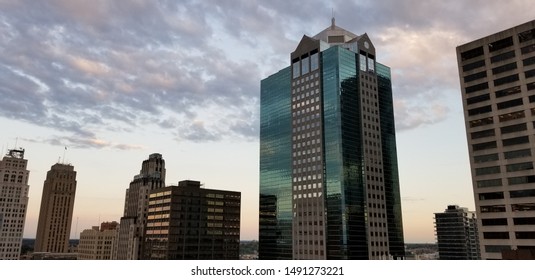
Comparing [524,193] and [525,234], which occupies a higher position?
[524,193]

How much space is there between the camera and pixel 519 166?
105m

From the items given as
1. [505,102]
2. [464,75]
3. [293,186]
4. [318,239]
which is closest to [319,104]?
[293,186]

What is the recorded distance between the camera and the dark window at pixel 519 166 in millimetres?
103438

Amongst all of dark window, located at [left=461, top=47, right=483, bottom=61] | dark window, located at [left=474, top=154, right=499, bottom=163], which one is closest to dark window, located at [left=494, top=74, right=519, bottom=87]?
dark window, located at [left=461, top=47, right=483, bottom=61]

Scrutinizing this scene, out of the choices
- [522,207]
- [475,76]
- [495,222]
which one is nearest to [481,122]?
[475,76]

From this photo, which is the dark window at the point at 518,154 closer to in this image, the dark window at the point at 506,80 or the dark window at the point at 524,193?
the dark window at the point at 524,193

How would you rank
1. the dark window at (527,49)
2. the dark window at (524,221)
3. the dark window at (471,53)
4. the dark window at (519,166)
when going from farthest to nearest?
the dark window at (471,53)
the dark window at (527,49)
the dark window at (519,166)
the dark window at (524,221)

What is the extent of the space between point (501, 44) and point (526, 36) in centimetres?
609

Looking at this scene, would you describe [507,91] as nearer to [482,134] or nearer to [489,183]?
[482,134]

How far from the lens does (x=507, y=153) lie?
107875mm

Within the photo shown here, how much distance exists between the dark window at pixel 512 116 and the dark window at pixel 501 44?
19.2 meters

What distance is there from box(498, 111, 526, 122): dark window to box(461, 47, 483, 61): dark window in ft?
65.8

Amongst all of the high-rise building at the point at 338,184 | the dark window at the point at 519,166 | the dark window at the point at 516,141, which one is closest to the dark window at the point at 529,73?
the dark window at the point at 516,141
